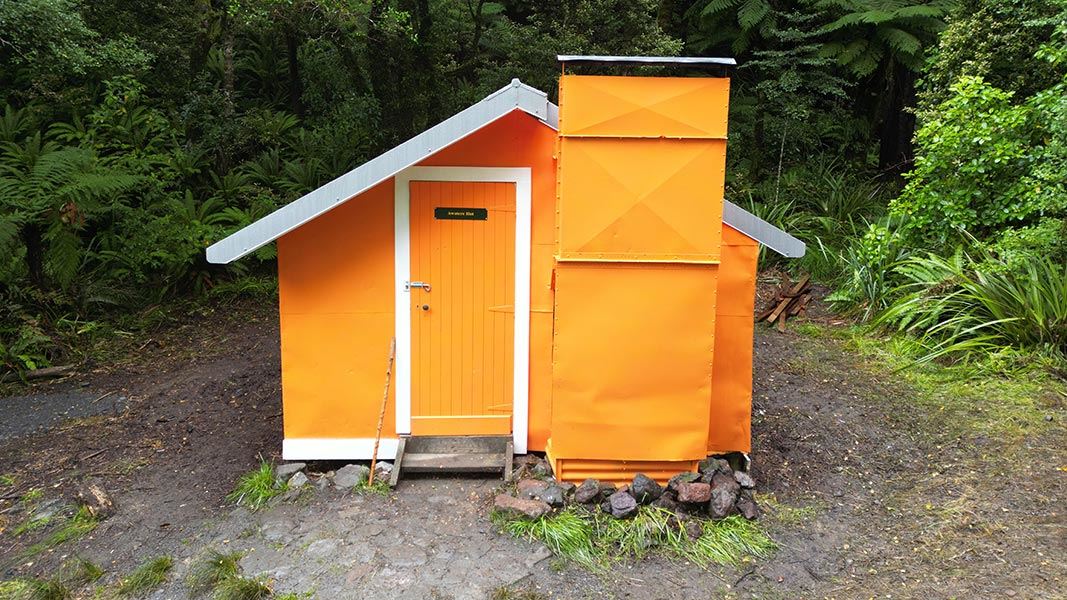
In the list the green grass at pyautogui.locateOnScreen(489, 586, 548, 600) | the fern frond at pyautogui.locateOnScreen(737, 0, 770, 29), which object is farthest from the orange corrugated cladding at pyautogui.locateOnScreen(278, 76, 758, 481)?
the fern frond at pyautogui.locateOnScreen(737, 0, 770, 29)

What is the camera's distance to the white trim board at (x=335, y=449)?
230 inches

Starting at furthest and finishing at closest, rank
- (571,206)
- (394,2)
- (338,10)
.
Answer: (394,2) → (338,10) → (571,206)

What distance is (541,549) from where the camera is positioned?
4.70m

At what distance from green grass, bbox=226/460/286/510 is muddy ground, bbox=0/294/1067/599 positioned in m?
0.10

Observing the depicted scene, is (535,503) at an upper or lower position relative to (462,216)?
lower

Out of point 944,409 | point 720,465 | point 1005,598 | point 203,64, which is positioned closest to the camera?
point 1005,598

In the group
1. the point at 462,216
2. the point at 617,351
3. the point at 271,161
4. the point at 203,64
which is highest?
the point at 203,64

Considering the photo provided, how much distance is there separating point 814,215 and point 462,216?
8072 millimetres

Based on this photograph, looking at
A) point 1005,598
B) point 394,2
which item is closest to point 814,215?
point 394,2

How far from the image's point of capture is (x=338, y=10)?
9602 mm

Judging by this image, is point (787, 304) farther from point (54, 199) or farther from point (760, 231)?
point (54, 199)

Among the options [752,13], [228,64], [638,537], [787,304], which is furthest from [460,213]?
[752,13]

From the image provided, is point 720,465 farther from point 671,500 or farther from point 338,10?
point 338,10

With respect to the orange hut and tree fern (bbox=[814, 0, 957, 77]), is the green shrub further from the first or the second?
tree fern (bbox=[814, 0, 957, 77])
